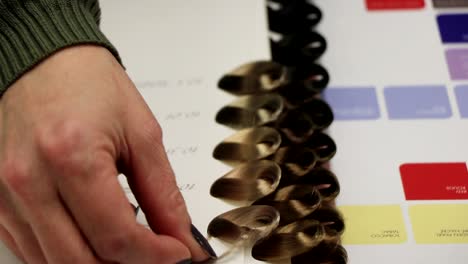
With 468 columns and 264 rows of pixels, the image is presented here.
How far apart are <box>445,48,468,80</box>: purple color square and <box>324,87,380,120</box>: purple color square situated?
0.38 ft

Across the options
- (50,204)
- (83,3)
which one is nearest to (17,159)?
(50,204)

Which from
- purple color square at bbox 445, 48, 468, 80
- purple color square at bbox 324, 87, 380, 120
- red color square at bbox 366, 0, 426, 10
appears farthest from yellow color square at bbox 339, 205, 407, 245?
red color square at bbox 366, 0, 426, 10

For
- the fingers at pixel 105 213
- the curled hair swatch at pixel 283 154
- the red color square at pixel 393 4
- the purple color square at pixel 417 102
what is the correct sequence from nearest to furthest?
1. the fingers at pixel 105 213
2. the curled hair swatch at pixel 283 154
3. the purple color square at pixel 417 102
4. the red color square at pixel 393 4

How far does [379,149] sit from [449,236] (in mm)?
127

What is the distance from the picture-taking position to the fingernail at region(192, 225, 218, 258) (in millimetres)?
462

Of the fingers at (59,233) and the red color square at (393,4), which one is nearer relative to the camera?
the fingers at (59,233)

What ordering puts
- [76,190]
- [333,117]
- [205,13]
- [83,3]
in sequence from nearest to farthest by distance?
[76,190], [83,3], [333,117], [205,13]

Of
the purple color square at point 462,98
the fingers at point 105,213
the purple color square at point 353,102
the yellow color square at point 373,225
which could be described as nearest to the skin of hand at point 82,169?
the fingers at point 105,213

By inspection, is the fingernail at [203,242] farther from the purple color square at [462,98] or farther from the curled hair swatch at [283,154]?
the purple color square at [462,98]

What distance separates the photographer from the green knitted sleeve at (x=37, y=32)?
433mm

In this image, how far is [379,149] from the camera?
608 millimetres

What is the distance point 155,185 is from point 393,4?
509 mm

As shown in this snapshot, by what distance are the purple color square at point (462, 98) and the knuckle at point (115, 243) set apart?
456 mm

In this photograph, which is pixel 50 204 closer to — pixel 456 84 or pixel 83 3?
pixel 83 3
